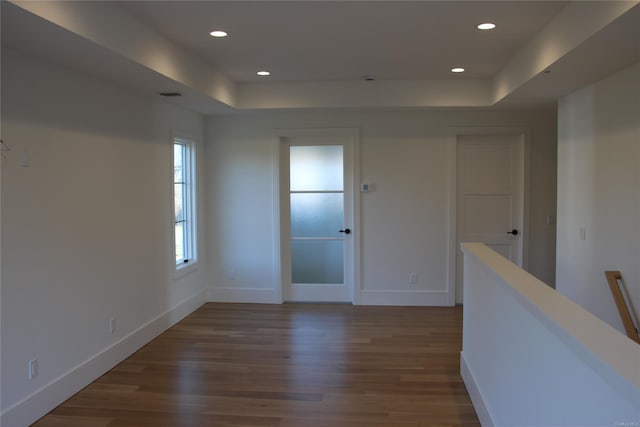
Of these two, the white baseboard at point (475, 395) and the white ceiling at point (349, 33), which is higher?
the white ceiling at point (349, 33)

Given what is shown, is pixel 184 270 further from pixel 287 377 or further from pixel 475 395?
pixel 475 395

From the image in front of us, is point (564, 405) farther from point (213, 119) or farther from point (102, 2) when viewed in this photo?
point (213, 119)

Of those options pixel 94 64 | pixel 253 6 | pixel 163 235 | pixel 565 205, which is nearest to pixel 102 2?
pixel 94 64

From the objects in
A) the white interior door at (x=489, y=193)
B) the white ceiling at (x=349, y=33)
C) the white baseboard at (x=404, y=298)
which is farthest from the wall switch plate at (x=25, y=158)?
the white interior door at (x=489, y=193)

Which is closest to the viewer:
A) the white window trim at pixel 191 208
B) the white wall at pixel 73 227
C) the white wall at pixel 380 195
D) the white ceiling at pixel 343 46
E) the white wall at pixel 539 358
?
the white wall at pixel 539 358

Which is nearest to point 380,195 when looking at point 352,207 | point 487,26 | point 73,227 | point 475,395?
point 352,207

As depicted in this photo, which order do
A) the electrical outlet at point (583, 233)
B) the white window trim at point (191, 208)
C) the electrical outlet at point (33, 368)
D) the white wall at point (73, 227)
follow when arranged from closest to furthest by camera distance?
the white wall at point (73, 227) < the electrical outlet at point (33, 368) < the electrical outlet at point (583, 233) < the white window trim at point (191, 208)

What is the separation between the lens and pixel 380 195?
5.88 m

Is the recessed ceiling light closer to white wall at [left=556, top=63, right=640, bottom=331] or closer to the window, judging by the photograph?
white wall at [left=556, top=63, right=640, bottom=331]

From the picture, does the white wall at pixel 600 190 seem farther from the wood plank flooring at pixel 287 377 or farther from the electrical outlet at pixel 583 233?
the wood plank flooring at pixel 287 377

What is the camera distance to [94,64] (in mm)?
3309

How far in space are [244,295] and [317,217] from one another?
→ 4.32 feet

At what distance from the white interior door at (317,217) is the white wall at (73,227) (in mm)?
1655

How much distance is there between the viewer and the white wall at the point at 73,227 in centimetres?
295
